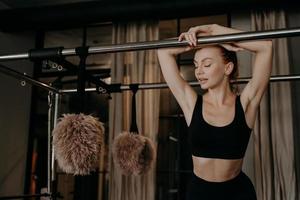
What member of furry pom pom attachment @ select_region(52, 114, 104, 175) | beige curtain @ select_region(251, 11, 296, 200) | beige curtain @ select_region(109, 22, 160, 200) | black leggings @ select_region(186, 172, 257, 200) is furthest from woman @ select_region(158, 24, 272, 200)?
beige curtain @ select_region(109, 22, 160, 200)

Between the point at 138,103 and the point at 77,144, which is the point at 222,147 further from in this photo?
the point at 138,103

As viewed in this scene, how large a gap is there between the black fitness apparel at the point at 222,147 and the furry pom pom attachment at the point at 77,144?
1.21ft

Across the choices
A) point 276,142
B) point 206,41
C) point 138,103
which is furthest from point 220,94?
point 138,103

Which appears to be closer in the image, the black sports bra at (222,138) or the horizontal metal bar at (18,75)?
the black sports bra at (222,138)

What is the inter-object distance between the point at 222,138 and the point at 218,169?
0.37ft

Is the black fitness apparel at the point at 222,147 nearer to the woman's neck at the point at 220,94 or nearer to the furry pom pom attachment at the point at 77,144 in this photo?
the woman's neck at the point at 220,94

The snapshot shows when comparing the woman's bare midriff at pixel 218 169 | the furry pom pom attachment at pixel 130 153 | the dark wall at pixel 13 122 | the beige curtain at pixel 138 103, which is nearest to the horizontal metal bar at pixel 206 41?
the woman's bare midriff at pixel 218 169

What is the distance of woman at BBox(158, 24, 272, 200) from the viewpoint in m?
1.22

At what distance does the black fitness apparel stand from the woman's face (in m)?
0.12

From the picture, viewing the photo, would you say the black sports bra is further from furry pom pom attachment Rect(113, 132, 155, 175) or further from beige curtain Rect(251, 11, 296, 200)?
beige curtain Rect(251, 11, 296, 200)

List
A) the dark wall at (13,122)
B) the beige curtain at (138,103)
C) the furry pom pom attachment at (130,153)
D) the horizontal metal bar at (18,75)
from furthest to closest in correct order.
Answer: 1. the dark wall at (13,122)
2. the beige curtain at (138,103)
3. the furry pom pom attachment at (130,153)
4. the horizontal metal bar at (18,75)

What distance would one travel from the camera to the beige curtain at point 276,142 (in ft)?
9.18

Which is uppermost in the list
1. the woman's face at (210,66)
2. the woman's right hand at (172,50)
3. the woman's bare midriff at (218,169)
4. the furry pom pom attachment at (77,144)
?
the woman's right hand at (172,50)

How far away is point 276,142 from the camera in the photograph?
2.87 metres
